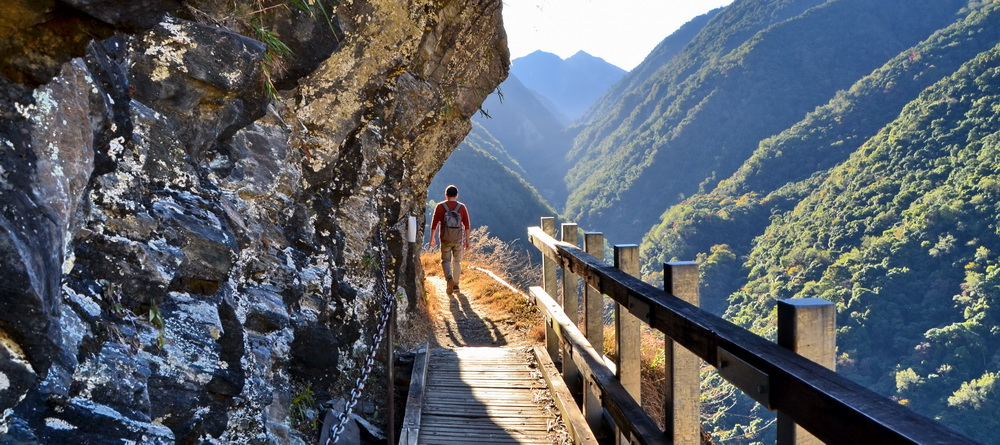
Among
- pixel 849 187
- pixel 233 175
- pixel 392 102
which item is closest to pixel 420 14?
pixel 392 102

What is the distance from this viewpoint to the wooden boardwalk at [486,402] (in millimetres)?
4281

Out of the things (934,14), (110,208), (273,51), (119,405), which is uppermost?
(934,14)

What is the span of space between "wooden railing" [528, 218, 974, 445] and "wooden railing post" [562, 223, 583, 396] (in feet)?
0.06

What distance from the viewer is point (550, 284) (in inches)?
225

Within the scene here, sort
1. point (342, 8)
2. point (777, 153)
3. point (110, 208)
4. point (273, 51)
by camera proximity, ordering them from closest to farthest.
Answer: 1. point (110, 208)
2. point (273, 51)
3. point (342, 8)
4. point (777, 153)

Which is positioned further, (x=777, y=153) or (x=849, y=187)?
(x=777, y=153)

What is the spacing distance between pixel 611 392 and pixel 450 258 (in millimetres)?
6570

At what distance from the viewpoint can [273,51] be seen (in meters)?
4.18

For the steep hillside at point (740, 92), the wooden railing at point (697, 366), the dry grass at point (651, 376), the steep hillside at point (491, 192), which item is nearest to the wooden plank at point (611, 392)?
the wooden railing at point (697, 366)

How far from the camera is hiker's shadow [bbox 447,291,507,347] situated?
7.90m

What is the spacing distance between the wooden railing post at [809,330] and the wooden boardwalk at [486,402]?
110 inches

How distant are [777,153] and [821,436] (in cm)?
8738

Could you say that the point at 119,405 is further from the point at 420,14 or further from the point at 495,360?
the point at 420,14

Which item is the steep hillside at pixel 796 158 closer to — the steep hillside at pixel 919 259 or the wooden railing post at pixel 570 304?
the steep hillside at pixel 919 259
